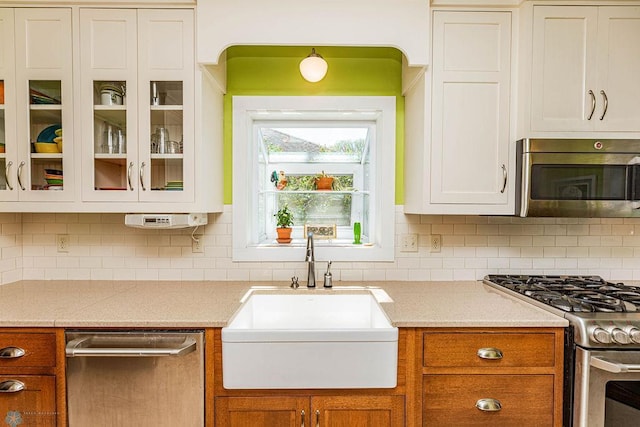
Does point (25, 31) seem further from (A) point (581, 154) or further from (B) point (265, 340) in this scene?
(A) point (581, 154)

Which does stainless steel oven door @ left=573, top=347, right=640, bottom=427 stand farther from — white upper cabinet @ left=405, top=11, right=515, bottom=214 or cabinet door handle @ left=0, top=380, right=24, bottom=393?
cabinet door handle @ left=0, top=380, right=24, bottom=393

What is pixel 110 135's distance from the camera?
1.74 metres

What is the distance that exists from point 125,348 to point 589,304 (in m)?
1.82

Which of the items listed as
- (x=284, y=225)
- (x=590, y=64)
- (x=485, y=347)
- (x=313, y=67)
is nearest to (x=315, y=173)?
(x=284, y=225)

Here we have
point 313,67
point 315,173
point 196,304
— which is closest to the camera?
point 196,304

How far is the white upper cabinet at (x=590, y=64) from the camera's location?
172 centimetres

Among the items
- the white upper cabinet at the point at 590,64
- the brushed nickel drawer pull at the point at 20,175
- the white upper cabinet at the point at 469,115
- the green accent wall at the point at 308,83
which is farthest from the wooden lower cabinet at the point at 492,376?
the brushed nickel drawer pull at the point at 20,175

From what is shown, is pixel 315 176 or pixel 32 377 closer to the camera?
pixel 32 377

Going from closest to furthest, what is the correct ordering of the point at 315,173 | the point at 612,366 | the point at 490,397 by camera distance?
the point at 612,366 → the point at 490,397 → the point at 315,173

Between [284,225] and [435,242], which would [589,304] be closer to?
[435,242]

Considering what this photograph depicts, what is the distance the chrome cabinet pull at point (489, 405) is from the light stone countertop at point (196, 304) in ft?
0.95

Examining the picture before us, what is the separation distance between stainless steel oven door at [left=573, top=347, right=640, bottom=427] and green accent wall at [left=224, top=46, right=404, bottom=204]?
1.47 m

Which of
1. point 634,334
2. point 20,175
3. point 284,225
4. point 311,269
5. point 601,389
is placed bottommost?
point 601,389

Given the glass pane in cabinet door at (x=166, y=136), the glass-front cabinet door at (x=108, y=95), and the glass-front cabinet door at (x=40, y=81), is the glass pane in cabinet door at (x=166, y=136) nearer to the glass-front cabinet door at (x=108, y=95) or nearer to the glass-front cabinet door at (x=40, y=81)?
the glass-front cabinet door at (x=108, y=95)
